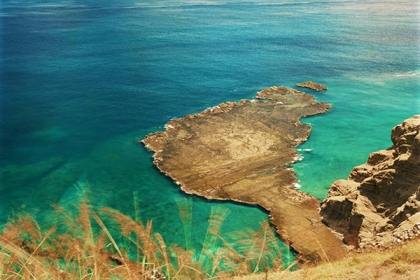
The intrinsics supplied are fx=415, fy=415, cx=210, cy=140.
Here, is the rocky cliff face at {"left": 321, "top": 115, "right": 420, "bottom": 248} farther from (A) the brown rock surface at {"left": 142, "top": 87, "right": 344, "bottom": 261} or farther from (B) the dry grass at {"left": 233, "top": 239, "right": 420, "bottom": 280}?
(B) the dry grass at {"left": 233, "top": 239, "right": 420, "bottom": 280}

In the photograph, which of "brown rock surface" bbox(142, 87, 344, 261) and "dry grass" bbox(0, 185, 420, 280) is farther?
"brown rock surface" bbox(142, 87, 344, 261)

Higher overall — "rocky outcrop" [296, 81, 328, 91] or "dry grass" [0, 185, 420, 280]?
"dry grass" [0, 185, 420, 280]

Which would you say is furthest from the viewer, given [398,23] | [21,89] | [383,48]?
[398,23]

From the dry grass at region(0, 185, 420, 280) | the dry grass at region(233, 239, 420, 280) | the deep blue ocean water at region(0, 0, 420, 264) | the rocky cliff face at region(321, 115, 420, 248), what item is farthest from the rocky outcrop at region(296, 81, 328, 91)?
the dry grass at region(233, 239, 420, 280)

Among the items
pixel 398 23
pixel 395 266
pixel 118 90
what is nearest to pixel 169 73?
pixel 118 90

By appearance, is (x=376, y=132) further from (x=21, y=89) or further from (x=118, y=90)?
(x=21, y=89)

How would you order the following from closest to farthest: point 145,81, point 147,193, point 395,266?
1. point 395,266
2. point 147,193
3. point 145,81

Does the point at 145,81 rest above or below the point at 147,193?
above
